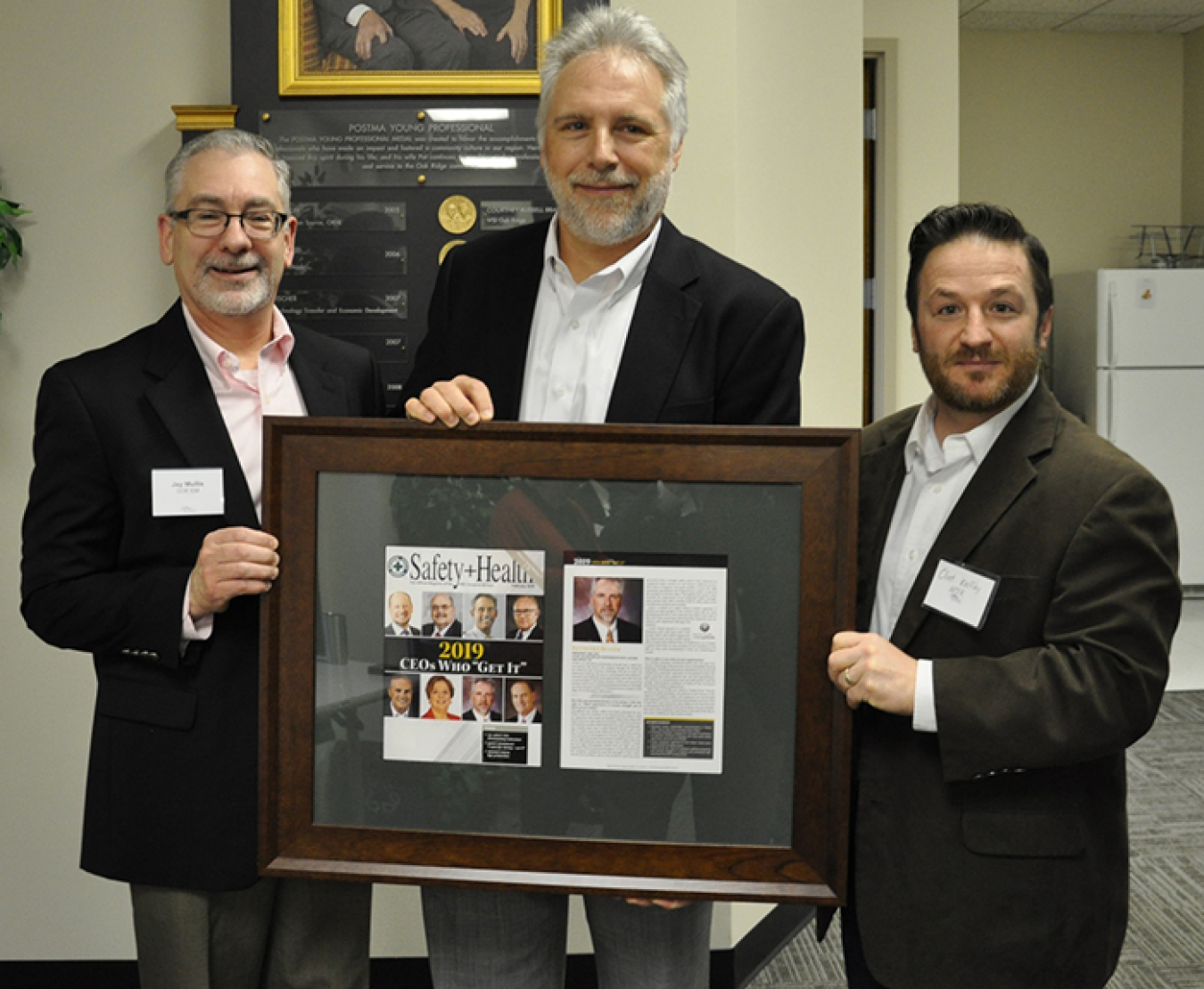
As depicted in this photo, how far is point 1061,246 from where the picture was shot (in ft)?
27.5

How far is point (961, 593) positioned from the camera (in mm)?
1378

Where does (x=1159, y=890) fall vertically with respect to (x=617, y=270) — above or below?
below

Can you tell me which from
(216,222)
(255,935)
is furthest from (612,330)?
(255,935)

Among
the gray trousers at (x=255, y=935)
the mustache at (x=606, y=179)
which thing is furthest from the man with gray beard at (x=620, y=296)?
the gray trousers at (x=255, y=935)

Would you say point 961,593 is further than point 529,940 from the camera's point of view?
No

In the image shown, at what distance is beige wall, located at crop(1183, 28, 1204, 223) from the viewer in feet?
26.7

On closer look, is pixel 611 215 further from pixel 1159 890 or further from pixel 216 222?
pixel 1159 890

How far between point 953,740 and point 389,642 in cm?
71

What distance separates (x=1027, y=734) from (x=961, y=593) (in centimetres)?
18

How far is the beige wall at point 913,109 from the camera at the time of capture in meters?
5.10

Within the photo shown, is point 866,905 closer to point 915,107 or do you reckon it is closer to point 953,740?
point 953,740

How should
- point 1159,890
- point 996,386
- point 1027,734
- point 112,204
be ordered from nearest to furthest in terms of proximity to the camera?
1. point 1027,734
2. point 996,386
3. point 112,204
4. point 1159,890

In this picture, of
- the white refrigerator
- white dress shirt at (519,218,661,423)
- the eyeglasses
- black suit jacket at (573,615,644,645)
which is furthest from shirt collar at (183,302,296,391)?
the white refrigerator

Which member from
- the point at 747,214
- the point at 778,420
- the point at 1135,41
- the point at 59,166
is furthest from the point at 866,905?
the point at 1135,41
